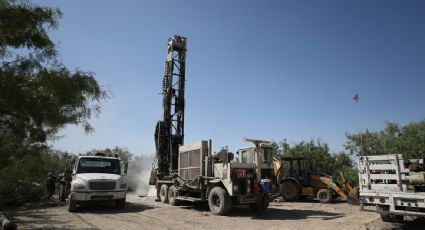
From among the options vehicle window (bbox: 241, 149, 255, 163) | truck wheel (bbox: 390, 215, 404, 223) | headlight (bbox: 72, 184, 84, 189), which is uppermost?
vehicle window (bbox: 241, 149, 255, 163)

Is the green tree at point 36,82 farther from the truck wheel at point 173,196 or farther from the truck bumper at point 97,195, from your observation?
the truck wheel at point 173,196

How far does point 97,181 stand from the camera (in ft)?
42.3

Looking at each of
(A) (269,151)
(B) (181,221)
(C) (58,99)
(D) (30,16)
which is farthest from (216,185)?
(D) (30,16)

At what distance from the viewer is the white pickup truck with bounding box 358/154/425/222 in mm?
7262

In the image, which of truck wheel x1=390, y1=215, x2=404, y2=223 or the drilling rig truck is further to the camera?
the drilling rig truck

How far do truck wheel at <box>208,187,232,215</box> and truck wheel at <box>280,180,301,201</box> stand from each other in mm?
6299

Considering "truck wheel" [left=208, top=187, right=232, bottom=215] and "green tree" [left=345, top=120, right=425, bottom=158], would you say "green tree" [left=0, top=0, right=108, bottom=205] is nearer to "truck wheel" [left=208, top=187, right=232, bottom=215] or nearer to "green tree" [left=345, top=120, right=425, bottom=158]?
"truck wheel" [left=208, top=187, right=232, bottom=215]

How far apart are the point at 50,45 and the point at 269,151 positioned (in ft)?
36.8

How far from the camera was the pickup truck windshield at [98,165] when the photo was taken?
13758 mm

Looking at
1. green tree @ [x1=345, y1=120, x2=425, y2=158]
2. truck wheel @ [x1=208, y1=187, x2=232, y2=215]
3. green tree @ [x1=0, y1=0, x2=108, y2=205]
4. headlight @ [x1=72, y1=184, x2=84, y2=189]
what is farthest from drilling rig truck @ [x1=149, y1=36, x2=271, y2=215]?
green tree @ [x1=345, y1=120, x2=425, y2=158]

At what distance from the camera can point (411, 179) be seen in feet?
24.5

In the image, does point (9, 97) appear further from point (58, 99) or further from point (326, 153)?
point (326, 153)

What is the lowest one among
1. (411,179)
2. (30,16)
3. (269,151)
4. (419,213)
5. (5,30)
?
(419,213)

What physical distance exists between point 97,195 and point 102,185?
414mm
